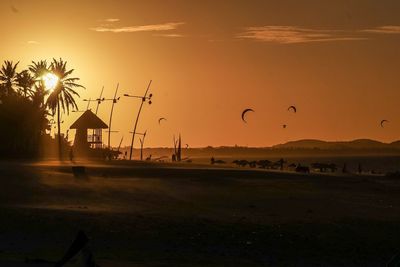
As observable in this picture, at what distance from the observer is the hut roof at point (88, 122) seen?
360 feet

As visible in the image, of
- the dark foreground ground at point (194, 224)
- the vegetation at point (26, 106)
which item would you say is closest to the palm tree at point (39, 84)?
the vegetation at point (26, 106)

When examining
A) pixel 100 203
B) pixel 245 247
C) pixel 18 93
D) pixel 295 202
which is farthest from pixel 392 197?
pixel 18 93

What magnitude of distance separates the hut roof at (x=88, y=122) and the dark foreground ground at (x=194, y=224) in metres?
66.1

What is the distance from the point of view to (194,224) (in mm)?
25781

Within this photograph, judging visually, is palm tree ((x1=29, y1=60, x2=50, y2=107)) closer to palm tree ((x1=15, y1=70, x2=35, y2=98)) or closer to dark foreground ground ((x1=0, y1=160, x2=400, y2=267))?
palm tree ((x1=15, y1=70, x2=35, y2=98))

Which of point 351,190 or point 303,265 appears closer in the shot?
point 303,265

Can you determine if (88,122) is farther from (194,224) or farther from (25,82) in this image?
(194,224)

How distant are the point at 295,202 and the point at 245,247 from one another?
14811 millimetres

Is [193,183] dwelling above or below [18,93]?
below

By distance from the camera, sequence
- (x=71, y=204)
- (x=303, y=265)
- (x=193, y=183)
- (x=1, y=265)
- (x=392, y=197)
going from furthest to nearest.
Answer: (x=193, y=183), (x=392, y=197), (x=71, y=204), (x=303, y=265), (x=1, y=265)

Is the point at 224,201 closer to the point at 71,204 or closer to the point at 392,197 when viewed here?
the point at 71,204

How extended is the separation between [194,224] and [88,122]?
8599 centimetres

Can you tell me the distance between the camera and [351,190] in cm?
4772

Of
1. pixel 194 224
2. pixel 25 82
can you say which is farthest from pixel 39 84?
pixel 194 224
